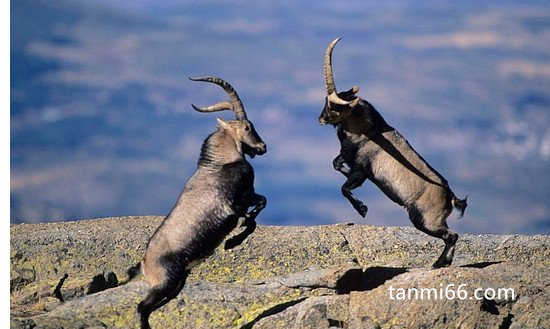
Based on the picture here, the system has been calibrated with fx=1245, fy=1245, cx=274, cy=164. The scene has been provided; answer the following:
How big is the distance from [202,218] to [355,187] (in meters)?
2.73

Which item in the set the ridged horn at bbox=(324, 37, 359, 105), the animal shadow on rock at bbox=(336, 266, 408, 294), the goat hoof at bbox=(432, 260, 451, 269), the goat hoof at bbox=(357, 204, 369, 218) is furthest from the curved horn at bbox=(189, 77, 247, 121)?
the goat hoof at bbox=(432, 260, 451, 269)

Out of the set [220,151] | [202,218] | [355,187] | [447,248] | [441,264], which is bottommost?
[441,264]

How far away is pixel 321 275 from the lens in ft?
61.0

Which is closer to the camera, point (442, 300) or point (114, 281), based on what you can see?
point (442, 300)

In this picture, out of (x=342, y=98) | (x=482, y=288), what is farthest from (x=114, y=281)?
(x=482, y=288)

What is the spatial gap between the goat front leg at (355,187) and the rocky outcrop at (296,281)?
1.05 meters

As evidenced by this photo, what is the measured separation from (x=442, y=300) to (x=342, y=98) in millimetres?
3418

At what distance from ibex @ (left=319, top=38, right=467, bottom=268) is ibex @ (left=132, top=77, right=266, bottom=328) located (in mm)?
1641

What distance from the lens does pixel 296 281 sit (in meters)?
18.7

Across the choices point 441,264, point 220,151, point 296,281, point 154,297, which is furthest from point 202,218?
point 441,264

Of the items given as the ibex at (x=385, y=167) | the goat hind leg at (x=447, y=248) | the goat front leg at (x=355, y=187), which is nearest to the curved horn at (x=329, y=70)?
the ibex at (x=385, y=167)

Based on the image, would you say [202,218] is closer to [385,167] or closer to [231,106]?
[231,106]

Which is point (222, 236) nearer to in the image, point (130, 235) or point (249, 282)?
point (249, 282)

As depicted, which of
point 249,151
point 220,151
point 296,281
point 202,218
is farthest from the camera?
point 296,281
